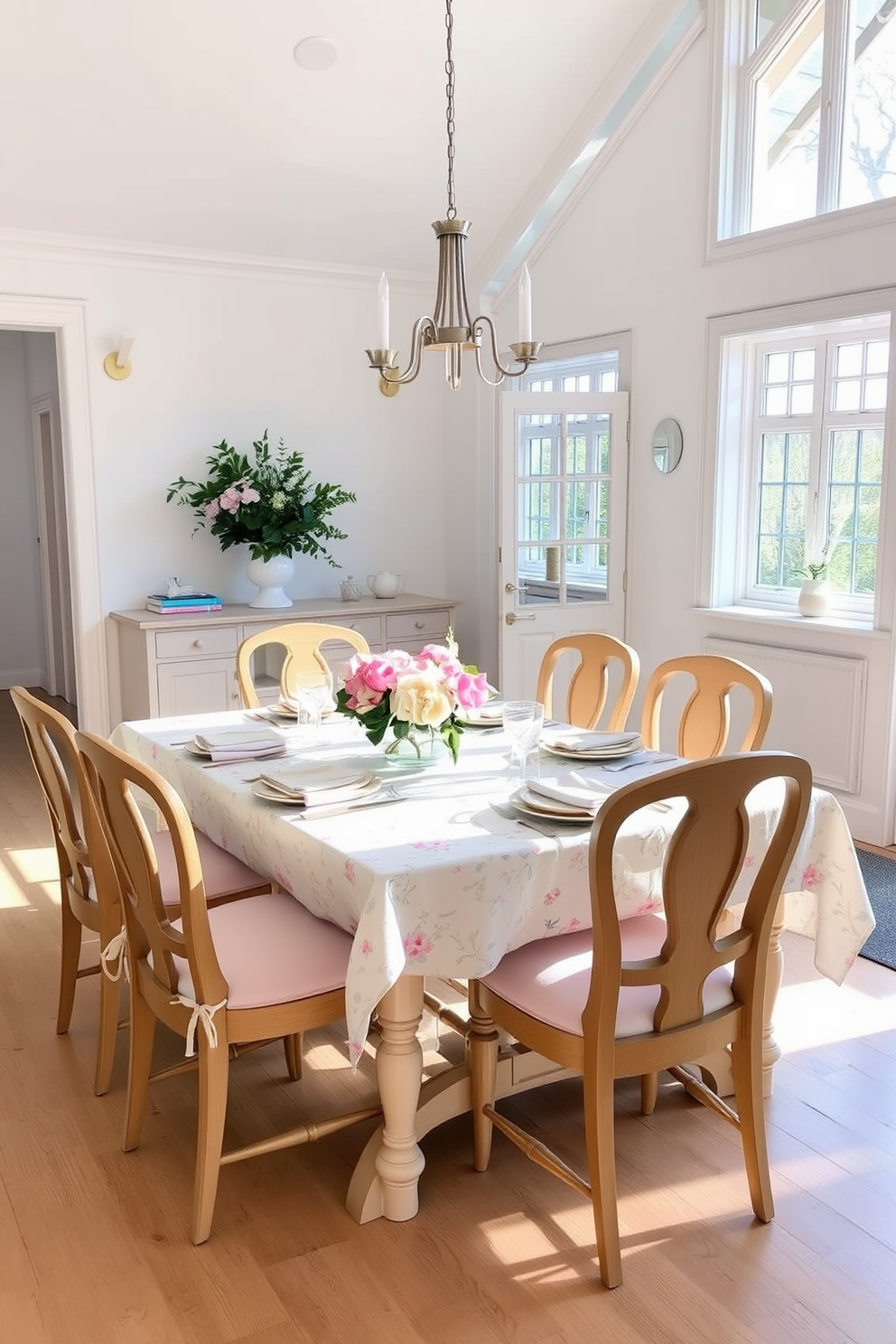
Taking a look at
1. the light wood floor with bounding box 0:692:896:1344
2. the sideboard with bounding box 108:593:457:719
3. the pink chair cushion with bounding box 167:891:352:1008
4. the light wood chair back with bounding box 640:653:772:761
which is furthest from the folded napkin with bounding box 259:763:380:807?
the sideboard with bounding box 108:593:457:719

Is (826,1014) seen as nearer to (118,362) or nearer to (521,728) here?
(521,728)

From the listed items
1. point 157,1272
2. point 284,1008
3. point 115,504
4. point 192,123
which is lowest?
point 157,1272

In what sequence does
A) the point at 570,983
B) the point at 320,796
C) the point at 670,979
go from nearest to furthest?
the point at 670,979 < the point at 570,983 < the point at 320,796

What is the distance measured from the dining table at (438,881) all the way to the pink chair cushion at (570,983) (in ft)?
0.20

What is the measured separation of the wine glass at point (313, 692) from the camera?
2873 mm

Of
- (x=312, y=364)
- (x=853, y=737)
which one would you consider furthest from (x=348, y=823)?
(x=312, y=364)

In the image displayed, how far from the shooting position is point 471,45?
A: 464cm

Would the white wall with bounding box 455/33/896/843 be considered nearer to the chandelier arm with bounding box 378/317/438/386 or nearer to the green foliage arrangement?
the green foliage arrangement

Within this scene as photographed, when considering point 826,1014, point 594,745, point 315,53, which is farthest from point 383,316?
point 315,53

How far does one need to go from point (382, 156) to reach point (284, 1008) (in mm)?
4211

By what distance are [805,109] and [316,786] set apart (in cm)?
366

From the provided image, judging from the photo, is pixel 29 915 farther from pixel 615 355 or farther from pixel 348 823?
pixel 615 355

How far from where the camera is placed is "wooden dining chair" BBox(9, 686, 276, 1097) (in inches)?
100

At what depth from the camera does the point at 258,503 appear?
539cm
